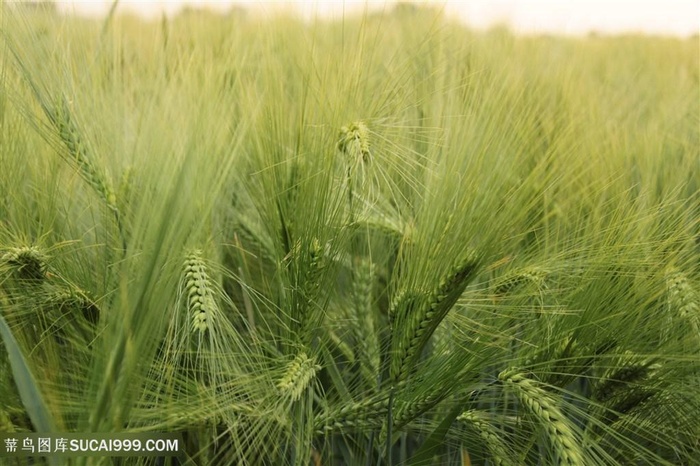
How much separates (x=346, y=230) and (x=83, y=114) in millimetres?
492

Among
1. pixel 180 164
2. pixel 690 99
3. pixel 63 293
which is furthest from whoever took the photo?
pixel 690 99

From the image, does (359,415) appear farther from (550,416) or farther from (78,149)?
(78,149)

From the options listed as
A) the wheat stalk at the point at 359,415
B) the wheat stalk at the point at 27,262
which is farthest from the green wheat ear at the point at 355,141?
the wheat stalk at the point at 27,262

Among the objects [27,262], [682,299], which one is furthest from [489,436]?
[27,262]

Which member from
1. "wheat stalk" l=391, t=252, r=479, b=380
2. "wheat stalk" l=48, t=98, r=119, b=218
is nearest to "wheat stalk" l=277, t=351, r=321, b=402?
"wheat stalk" l=391, t=252, r=479, b=380

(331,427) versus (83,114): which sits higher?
(83,114)

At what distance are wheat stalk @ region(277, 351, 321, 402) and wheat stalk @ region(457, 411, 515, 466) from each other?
252 millimetres

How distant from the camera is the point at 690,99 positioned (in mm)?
2168

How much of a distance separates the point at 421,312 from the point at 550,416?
0.70 ft

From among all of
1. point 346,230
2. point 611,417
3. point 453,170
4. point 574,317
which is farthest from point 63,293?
point 611,417

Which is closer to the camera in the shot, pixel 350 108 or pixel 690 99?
pixel 350 108

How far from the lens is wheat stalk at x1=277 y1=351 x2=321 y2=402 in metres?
0.90

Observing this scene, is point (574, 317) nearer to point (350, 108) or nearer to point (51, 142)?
point (350, 108)

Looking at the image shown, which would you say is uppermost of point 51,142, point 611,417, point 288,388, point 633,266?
point 51,142
